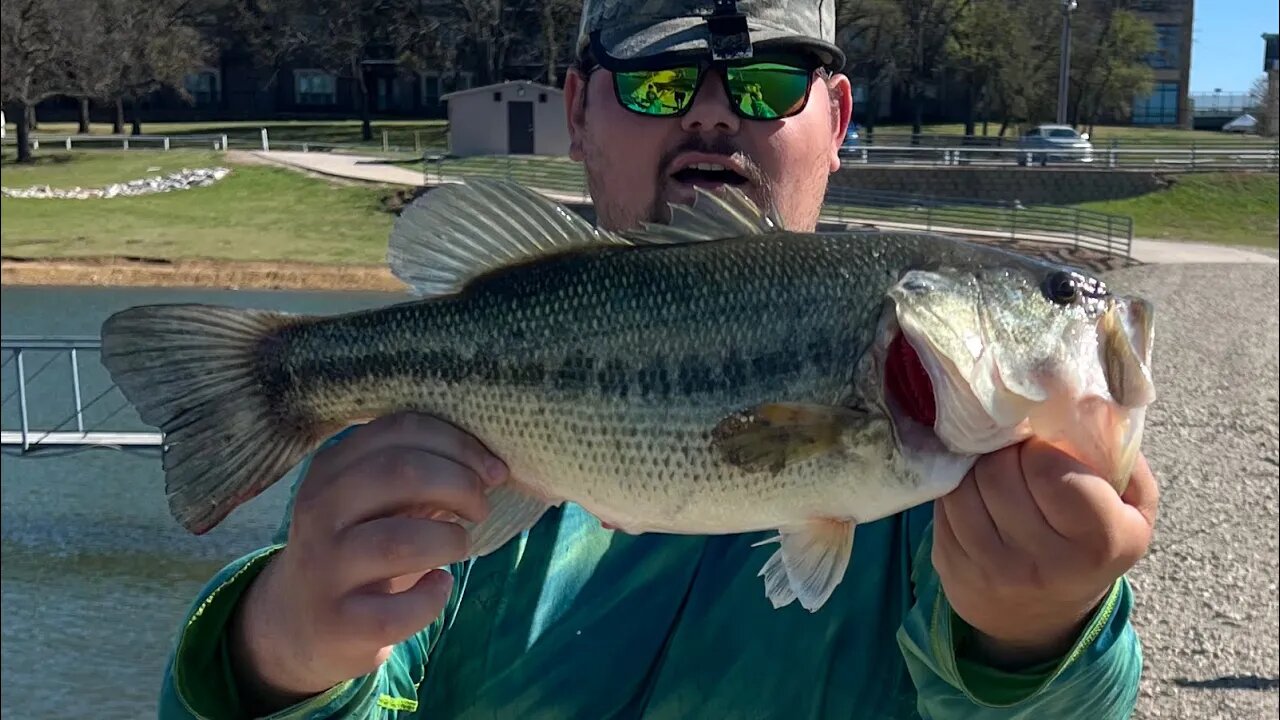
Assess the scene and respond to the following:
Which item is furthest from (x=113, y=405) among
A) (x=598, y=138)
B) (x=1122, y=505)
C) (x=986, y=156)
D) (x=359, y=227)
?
(x=986, y=156)

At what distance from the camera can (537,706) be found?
2.21 m

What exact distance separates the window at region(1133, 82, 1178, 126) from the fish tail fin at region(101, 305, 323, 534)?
7026 centimetres

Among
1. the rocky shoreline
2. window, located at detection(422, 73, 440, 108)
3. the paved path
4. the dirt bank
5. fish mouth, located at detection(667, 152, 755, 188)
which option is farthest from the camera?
window, located at detection(422, 73, 440, 108)

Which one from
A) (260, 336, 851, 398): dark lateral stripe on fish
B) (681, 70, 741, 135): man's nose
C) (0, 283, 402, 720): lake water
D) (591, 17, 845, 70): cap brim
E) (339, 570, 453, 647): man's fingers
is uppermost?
(591, 17, 845, 70): cap brim

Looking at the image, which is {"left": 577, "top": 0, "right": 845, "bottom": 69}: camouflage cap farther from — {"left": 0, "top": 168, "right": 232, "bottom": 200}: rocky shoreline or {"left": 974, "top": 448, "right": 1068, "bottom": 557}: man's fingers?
{"left": 0, "top": 168, "right": 232, "bottom": 200}: rocky shoreline

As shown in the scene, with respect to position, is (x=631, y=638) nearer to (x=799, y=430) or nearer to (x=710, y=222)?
(x=799, y=430)

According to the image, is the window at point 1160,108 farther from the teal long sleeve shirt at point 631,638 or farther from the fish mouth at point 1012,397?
the fish mouth at point 1012,397

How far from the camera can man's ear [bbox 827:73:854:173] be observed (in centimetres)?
283

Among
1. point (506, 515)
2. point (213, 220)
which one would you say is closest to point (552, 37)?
point (213, 220)

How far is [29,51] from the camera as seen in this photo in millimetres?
36156

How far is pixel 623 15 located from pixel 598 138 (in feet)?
0.92

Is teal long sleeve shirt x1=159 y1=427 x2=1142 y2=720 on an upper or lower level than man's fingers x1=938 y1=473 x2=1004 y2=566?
lower

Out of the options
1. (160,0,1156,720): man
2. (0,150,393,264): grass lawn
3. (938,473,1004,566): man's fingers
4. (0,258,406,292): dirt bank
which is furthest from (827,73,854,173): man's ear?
(0,150,393,264): grass lawn

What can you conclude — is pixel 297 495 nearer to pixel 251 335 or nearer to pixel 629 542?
pixel 251 335
